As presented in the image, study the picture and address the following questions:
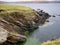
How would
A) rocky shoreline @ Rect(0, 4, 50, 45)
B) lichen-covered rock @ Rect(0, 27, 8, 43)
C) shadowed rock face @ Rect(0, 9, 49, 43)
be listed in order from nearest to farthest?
1. lichen-covered rock @ Rect(0, 27, 8, 43)
2. rocky shoreline @ Rect(0, 4, 50, 45)
3. shadowed rock face @ Rect(0, 9, 49, 43)

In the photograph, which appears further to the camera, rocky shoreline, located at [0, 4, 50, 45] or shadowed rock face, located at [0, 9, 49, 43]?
shadowed rock face, located at [0, 9, 49, 43]

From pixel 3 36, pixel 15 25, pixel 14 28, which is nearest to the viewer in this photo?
pixel 3 36

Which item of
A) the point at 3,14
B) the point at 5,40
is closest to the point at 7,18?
the point at 3,14

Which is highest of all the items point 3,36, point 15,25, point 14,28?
point 15,25

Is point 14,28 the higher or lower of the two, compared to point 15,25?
lower

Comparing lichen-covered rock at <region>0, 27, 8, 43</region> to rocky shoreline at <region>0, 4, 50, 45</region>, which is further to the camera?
rocky shoreline at <region>0, 4, 50, 45</region>

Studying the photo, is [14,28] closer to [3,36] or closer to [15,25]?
[15,25]

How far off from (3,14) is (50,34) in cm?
1545

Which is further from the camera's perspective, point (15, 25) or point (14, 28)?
point (15, 25)

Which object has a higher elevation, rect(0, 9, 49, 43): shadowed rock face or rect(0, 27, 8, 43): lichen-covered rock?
rect(0, 9, 49, 43): shadowed rock face

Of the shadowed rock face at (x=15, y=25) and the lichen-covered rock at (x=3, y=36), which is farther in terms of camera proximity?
the shadowed rock face at (x=15, y=25)

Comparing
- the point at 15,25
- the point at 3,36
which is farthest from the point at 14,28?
the point at 3,36

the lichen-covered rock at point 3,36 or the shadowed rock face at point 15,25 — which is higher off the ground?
the shadowed rock face at point 15,25

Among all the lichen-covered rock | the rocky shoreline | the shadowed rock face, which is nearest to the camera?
the lichen-covered rock
